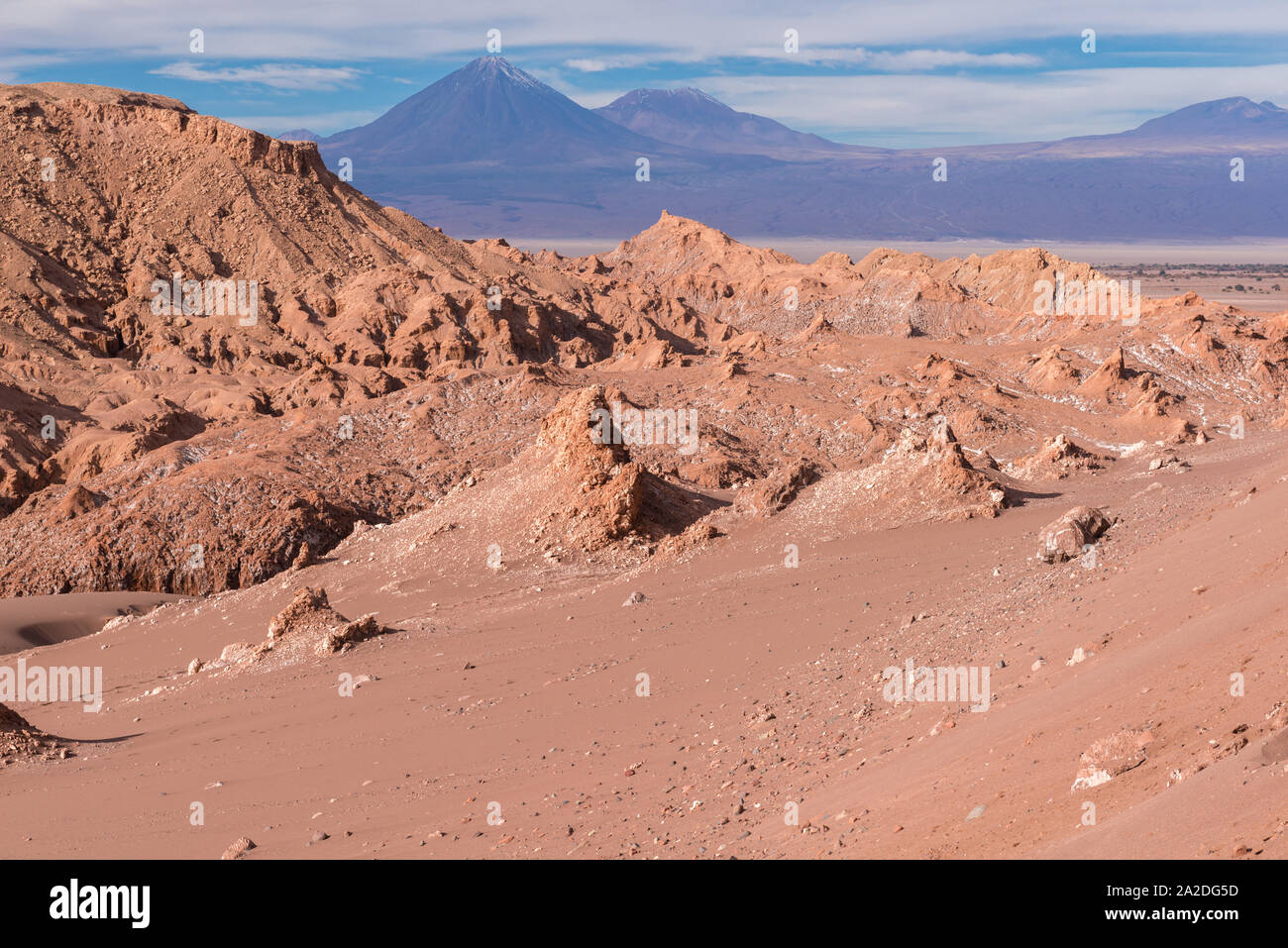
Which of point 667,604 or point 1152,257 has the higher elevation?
point 1152,257

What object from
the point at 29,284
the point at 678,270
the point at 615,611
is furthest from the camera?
the point at 678,270

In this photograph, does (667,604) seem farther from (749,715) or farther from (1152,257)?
(1152,257)

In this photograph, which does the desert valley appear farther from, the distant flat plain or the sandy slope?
the distant flat plain

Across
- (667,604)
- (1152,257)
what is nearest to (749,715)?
(667,604)

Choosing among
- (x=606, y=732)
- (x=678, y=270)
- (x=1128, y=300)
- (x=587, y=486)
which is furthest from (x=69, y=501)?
(x=678, y=270)

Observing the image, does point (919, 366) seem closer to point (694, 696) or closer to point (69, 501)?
point (69, 501)

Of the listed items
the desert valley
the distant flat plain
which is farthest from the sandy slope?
the distant flat plain

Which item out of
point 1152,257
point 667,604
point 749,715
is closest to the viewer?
point 749,715

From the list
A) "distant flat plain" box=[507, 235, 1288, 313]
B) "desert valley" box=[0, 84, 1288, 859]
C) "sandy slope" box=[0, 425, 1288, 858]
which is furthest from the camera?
"distant flat plain" box=[507, 235, 1288, 313]

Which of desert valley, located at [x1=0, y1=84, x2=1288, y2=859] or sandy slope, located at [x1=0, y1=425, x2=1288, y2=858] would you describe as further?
desert valley, located at [x1=0, y1=84, x2=1288, y2=859]

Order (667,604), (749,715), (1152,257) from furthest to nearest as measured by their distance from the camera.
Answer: (1152,257), (667,604), (749,715)

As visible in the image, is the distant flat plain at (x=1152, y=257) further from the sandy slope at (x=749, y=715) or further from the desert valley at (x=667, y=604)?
the sandy slope at (x=749, y=715)
